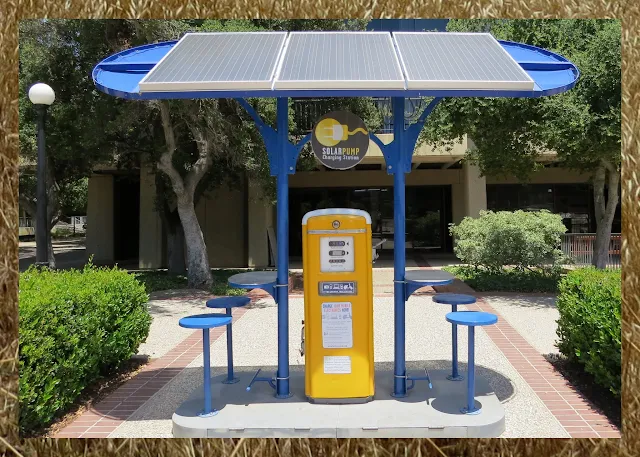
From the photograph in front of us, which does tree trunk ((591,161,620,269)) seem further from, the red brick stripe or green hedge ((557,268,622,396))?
green hedge ((557,268,622,396))

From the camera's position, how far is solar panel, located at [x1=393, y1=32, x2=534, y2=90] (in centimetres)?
368

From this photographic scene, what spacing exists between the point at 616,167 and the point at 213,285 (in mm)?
9265

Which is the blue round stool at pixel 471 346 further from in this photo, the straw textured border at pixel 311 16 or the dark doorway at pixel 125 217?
the dark doorway at pixel 125 217

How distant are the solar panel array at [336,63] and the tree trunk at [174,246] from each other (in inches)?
404

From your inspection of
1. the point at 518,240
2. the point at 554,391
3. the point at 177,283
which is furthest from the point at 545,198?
the point at 554,391

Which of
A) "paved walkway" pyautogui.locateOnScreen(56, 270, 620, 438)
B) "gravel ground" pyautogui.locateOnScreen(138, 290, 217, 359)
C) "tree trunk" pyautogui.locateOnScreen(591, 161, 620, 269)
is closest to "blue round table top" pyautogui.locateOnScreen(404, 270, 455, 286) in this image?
"paved walkway" pyautogui.locateOnScreen(56, 270, 620, 438)

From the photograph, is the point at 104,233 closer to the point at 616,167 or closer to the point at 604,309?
the point at 616,167

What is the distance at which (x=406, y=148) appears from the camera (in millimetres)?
4418

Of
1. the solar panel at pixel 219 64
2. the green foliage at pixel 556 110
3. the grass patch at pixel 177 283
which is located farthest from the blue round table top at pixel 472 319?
the grass patch at pixel 177 283

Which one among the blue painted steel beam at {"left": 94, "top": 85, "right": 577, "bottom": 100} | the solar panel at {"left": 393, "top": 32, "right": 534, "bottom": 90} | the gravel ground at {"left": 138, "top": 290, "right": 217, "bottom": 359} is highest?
the solar panel at {"left": 393, "top": 32, "right": 534, "bottom": 90}

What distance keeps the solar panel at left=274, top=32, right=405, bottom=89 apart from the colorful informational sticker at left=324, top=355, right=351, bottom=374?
2173 mm

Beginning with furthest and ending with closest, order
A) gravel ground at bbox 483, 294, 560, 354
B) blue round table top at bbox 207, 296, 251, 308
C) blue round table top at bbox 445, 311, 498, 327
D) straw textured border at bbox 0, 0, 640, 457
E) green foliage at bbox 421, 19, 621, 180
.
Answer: green foliage at bbox 421, 19, 621, 180, gravel ground at bbox 483, 294, 560, 354, blue round table top at bbox 207, 296, 251, 308, blue round table top at bbox 445, 311, 498, 327, straw textured border at bbox 0, 0, 640, 457

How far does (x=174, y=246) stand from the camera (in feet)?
47.3

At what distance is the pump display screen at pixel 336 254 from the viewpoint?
4.20 m
